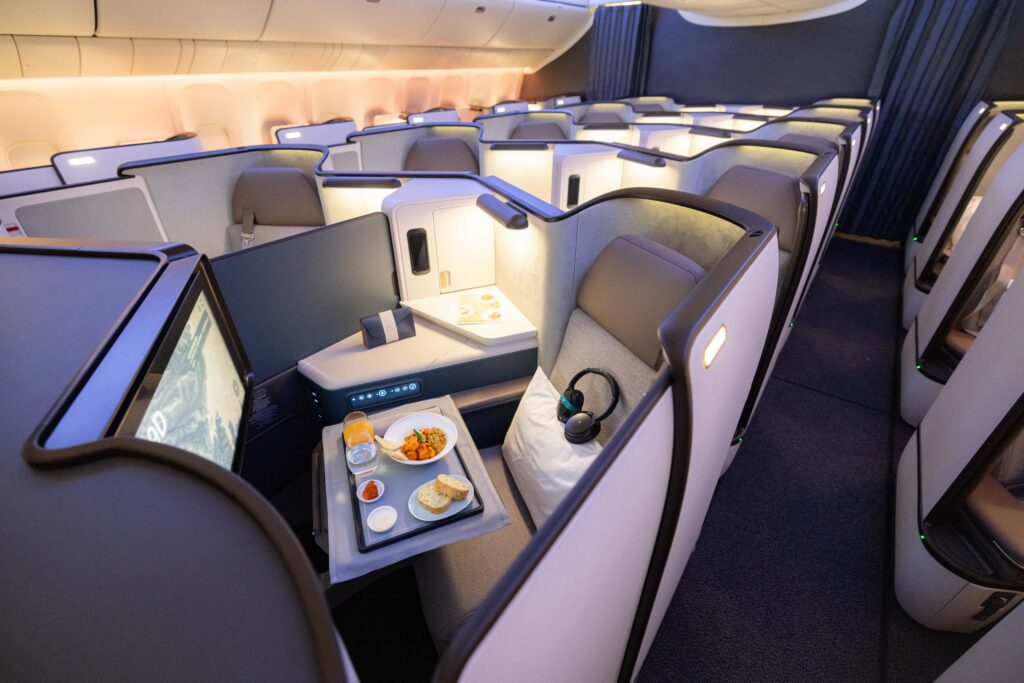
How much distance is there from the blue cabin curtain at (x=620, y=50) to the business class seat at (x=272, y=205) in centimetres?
894

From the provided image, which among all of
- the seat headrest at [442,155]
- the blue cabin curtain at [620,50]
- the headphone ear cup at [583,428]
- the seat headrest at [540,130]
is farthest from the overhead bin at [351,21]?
the headphone ear cup at [583,428]

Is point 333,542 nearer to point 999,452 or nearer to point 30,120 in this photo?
point 999,452

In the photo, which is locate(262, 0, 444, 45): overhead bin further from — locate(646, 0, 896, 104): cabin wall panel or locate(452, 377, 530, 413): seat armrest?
locate(452, 377, 530, 413): seat armrest

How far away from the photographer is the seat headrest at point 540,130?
5426mm

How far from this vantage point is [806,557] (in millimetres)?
2068

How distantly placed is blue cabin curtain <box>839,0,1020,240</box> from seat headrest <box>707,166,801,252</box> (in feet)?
16.4

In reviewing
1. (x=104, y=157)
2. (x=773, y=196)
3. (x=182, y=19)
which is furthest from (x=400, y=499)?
(x=182, y=19)

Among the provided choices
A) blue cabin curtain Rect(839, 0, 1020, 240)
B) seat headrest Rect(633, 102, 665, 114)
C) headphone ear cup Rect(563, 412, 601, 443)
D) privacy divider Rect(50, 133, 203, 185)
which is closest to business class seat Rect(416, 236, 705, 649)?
headphone ear cup Rect(563, 412, 601, 443)

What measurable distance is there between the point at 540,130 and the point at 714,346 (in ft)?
17.8

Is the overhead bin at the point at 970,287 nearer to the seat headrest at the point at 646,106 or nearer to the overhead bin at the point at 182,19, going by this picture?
the seat headrest at the point at 646,106

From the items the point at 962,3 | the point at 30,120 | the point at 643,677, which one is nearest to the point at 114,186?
the point at 643,677

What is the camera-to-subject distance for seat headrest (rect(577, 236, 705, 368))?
4.78 ft

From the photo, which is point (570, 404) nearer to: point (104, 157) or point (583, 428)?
point (583, 428)

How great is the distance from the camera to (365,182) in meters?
2.32
